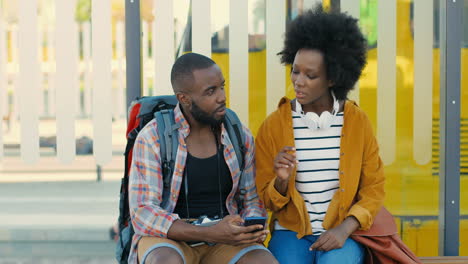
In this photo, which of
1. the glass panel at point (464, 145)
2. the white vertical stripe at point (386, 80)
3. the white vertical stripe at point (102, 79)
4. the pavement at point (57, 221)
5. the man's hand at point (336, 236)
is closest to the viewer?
the man's hand at point (336, 236)

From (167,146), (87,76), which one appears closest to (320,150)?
(167,146)

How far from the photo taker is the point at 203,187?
3045 mm

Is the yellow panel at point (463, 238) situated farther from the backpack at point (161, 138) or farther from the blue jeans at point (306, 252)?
the backpack at point (161, 138)

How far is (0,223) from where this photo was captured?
7535 mm

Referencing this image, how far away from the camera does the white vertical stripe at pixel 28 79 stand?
382 centimetres

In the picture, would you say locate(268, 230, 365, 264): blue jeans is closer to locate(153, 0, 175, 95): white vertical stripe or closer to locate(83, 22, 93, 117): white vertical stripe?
locate(153, 0, 175, 95): white vertical stripe

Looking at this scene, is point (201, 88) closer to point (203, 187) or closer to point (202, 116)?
point (202, 116)

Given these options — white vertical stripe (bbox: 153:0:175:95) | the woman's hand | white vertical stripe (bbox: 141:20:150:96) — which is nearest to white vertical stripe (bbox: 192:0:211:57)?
white vertical stripe (bbox: 153:0:175:95)

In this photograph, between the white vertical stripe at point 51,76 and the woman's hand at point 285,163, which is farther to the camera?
the white vertical stripe at point 51,76

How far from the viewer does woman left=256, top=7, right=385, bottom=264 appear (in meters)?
3.10

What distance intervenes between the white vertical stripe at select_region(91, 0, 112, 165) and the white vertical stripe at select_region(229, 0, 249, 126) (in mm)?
656

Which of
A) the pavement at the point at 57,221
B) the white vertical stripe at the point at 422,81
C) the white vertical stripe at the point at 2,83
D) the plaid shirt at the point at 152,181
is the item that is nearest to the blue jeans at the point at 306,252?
the plaid shirt at the point at 152,181

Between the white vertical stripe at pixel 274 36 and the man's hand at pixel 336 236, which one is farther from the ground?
the white vertical stripe at pixel 274 36

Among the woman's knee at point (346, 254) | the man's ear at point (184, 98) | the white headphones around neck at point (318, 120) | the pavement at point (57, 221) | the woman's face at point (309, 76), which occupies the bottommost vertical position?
the pavement at point (57, 221)
